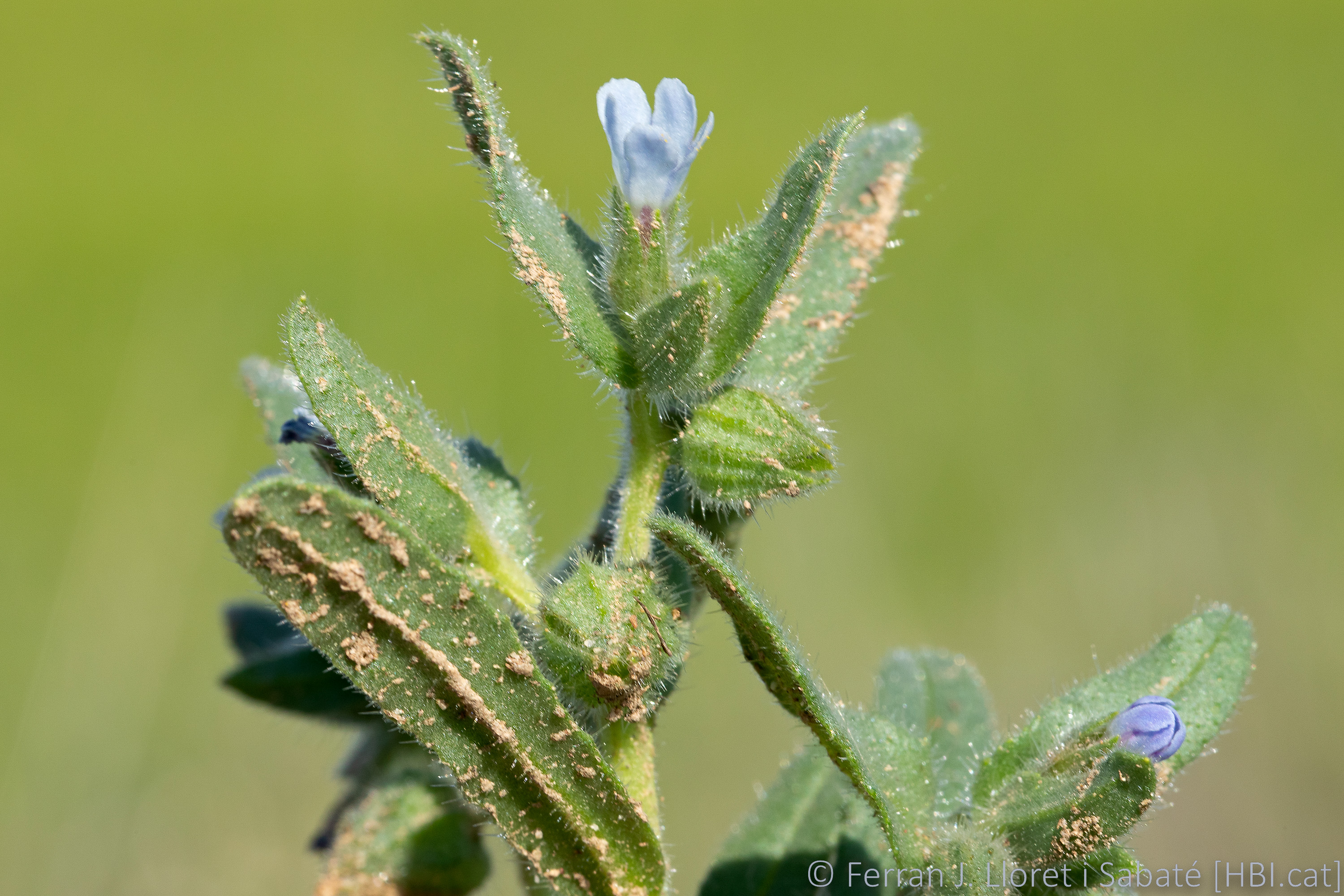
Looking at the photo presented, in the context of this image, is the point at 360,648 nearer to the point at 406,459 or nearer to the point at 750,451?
the point at 406,459

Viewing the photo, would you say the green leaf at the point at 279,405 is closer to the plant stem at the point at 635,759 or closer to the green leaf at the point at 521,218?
the green leaf at the point at 521,218

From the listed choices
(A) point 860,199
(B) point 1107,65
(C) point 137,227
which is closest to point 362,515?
(A) point 860,199

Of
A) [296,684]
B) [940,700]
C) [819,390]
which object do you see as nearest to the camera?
[296,684]

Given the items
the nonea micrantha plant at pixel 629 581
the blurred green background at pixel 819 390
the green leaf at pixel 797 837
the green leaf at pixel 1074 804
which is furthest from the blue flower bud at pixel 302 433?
the blurred green background at pixel 819 390

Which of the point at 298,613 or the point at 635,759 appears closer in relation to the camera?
the point at 298,613

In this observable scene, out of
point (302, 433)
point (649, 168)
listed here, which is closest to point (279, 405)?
point (302, 433)

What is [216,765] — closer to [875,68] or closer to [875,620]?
[875,620]
